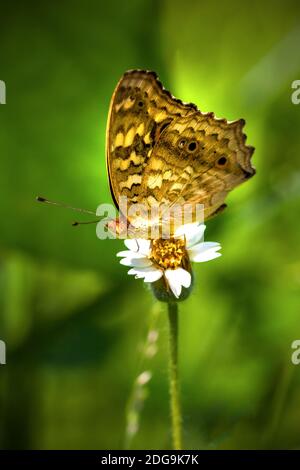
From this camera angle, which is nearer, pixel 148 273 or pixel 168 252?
pixel 148 273

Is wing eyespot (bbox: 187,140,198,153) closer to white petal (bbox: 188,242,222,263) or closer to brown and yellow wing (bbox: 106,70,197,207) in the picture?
brown and yellow wing (bbox: 106,70,197,207)

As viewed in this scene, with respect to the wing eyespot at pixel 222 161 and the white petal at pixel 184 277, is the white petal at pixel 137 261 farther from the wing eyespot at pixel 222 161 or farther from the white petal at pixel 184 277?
the wing eyespot at pixel 222 161

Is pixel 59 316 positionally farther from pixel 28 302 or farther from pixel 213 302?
pixel 213 302

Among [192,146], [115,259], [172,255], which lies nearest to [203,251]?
[172,255]

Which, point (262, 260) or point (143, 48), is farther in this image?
point (143, 48)

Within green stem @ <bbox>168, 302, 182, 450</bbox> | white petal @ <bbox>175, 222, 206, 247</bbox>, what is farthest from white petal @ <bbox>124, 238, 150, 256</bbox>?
green stem @ <bbox>168, 302, 182, 450</bbox>

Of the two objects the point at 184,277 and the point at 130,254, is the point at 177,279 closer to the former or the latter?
the point at 184,277
